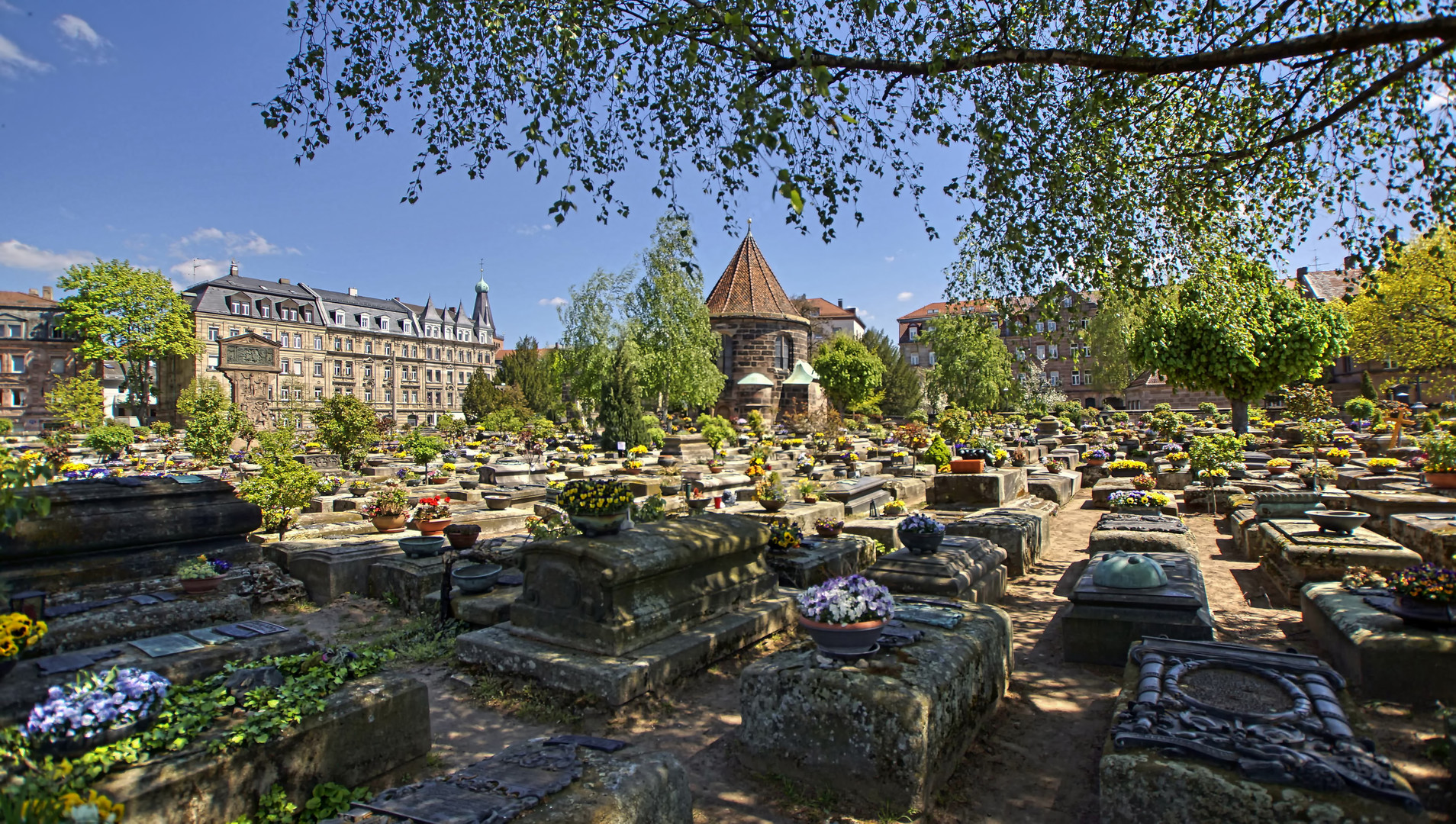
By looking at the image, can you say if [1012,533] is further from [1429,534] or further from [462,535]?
[462,535]

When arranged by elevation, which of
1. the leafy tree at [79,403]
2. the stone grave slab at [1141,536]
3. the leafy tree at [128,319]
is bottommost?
the stone grave slab at [1141,536]

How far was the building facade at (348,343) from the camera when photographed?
5016 cm


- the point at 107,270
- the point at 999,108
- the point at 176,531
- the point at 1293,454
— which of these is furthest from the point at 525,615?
the point at 107,270

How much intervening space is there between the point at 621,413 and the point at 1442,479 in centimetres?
2069

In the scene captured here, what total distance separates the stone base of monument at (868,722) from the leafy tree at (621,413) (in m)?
21.1

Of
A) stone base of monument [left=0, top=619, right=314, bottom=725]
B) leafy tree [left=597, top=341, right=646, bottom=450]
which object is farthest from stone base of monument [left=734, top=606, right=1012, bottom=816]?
leafy tree [left=597, top=341, right=646, bottom=450]

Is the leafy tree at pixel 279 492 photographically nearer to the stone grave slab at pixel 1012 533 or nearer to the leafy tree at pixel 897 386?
the stone grave slab at pixel 1012 533

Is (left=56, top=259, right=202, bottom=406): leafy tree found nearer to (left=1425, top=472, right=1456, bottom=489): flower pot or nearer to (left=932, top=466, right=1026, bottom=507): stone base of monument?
(left=932, top=466, right=1026, bottom=507): stone base of monument

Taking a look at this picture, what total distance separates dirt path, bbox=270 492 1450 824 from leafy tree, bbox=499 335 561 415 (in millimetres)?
46017

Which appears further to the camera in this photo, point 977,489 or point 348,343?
point 348,343

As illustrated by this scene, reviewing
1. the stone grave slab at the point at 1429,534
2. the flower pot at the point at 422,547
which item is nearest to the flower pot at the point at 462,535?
the flower pot at the point at 422,547

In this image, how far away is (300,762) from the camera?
10.8 feet

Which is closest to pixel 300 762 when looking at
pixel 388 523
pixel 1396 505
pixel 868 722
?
pixel 868 722

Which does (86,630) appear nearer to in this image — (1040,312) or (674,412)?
(1040,312)
